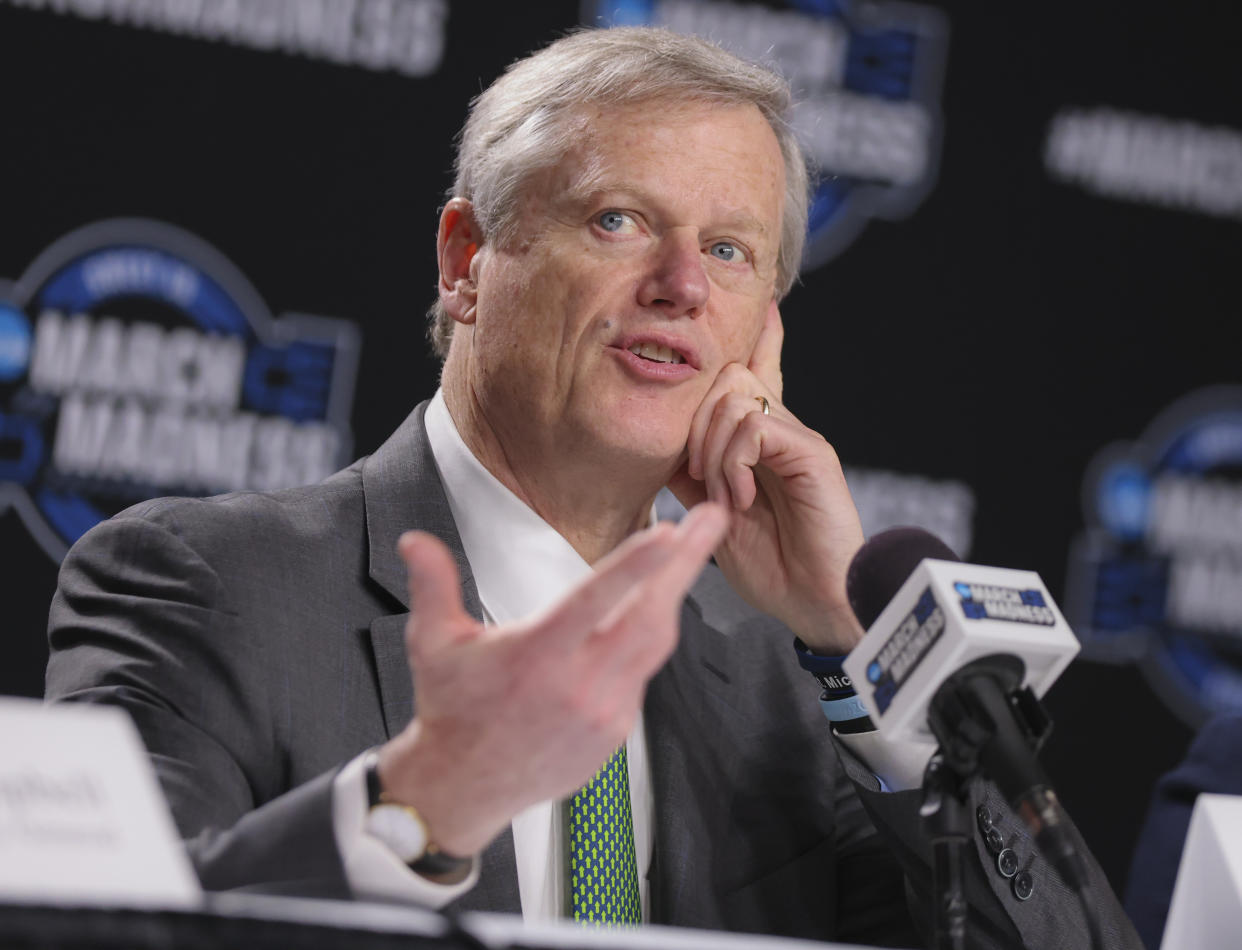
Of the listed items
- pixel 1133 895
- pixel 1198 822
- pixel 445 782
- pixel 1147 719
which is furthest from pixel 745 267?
pixel 1147 719

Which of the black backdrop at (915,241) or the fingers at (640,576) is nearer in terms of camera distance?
the fingers at (640,576)

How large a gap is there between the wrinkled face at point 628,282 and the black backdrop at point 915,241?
2.95ft

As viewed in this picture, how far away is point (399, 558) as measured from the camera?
1887mm

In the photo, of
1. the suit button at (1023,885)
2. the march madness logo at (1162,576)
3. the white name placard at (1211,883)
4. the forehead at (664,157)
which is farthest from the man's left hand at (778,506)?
the march madness logo at (1162,576)

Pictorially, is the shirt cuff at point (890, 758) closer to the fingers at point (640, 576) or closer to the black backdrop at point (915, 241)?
the fingers at point (640, 576)

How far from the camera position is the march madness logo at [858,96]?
10.6ft

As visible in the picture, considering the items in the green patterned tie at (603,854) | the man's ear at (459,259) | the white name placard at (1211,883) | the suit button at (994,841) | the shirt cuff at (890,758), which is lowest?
the green patterned tie at (603,854)

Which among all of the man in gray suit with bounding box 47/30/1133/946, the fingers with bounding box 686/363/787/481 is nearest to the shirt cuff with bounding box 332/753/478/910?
the man in gray suit with bounding box 47/30/1133/946

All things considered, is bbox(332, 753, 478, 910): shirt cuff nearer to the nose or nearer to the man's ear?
the nose

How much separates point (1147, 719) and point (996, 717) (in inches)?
96.4

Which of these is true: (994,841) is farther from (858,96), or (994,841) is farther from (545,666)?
(858,96)

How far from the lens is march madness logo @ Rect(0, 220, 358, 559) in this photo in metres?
2.68

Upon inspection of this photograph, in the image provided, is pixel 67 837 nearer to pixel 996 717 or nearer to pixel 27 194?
pixel 996 717

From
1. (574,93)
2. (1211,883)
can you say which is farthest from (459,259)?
(1211,883)
